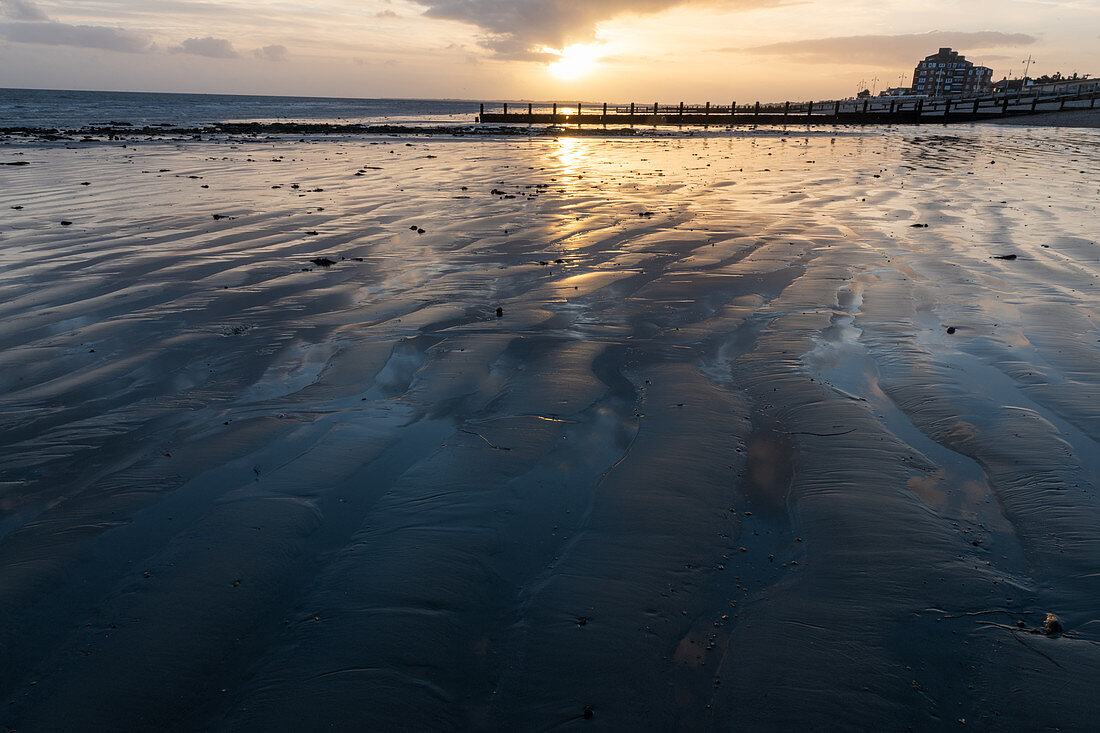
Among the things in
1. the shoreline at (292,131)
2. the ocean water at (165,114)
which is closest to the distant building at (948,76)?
the shoreline at (292,131)

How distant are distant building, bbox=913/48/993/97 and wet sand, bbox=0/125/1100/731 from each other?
19665cm

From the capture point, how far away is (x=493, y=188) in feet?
52.7

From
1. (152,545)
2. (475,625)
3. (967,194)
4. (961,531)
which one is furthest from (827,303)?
(967,194)

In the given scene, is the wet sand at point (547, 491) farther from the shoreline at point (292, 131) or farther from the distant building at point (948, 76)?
the distant building at point (948, 76)

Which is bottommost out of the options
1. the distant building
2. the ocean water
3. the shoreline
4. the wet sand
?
the wet sand

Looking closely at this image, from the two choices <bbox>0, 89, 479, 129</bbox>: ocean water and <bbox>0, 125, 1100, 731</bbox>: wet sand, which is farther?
<bbox>0, 89, 479, 129</bbox>: ocean water

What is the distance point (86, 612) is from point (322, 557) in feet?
3.21

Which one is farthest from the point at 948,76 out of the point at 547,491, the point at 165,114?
the point at 547,491

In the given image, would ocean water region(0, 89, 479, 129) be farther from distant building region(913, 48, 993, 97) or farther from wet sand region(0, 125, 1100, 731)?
distant building region(913, 48, 993, 97)

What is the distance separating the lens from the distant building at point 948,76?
16788 centimetres

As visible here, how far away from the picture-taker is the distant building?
167875 millimetres

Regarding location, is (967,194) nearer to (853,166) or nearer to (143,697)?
(853,166)

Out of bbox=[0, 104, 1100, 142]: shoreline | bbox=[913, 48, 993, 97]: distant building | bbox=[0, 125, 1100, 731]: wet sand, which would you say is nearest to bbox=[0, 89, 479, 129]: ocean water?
bbox=[0, 104, 1100, 142]: shoreline

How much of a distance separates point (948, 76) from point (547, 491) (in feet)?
699
